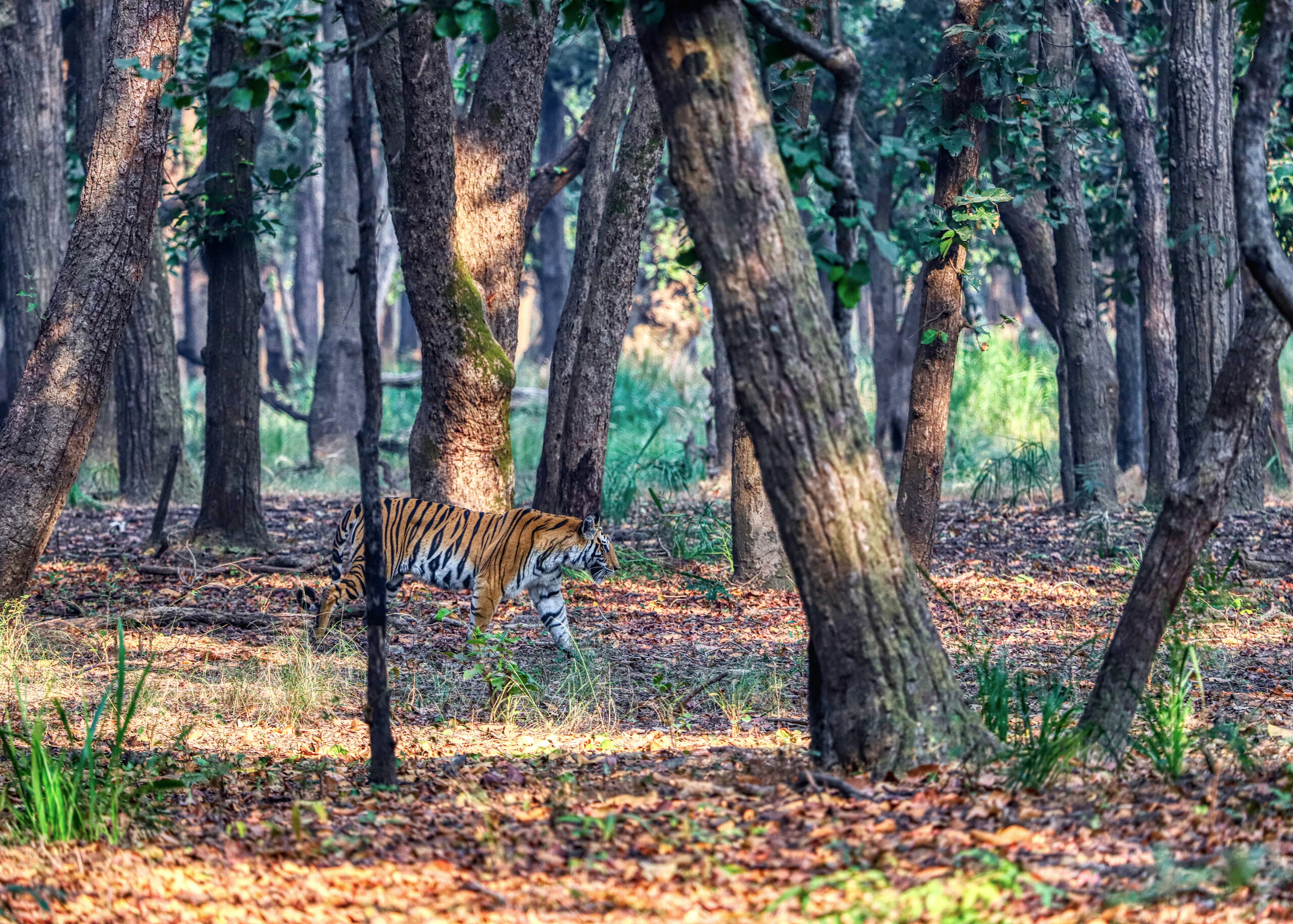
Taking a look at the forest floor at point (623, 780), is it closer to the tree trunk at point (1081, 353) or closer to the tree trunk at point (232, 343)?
the tree trunk at point (232, 343)

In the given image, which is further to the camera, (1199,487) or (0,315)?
(0,315)

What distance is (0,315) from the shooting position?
1390 cm

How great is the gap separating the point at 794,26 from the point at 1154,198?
8749 mm

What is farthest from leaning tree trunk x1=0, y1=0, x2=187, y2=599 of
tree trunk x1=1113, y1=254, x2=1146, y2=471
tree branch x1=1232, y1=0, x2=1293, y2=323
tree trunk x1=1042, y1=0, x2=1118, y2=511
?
tree trunk x1=1113, y1=254, x2=1146, y2=471

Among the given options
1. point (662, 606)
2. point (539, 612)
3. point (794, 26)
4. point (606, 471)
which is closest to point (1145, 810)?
point (794, 26)

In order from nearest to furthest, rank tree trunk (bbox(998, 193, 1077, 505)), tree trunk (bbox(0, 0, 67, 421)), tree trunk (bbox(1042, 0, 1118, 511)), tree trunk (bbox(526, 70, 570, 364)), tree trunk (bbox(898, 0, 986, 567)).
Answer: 1. tree trunk (bbox(898, 0, 986, 567))
2. tree trunk (bbox(0, 0, 67, 421))
3. tree trunk (bbox(1042, 0, 1118, 511))
4. tree trunk (bbox(998, 193, 1077, 505))
5. tree trunk (bbox(526, 70, 570, 364))

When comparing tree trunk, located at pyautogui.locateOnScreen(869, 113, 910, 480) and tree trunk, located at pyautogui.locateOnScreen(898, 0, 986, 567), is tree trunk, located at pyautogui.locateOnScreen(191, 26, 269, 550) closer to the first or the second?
tree trunk, located at pyautogui.locateOnScreen(898, 0, 986, 567)

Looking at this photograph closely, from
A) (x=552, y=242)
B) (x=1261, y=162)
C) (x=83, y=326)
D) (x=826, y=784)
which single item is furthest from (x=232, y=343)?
(x=552, y=242)

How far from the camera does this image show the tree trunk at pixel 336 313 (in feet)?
56.7

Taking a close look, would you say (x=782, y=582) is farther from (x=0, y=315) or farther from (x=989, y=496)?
(x=0, y=315)

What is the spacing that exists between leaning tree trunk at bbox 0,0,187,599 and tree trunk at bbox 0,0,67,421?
15.0ft

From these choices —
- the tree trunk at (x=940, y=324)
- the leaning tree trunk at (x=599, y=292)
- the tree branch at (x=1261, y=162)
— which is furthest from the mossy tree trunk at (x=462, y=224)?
the tree branch at (x=1261, y=162)

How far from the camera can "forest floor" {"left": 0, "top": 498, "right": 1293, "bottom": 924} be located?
11.9ft

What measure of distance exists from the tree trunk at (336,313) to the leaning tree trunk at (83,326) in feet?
31.2
